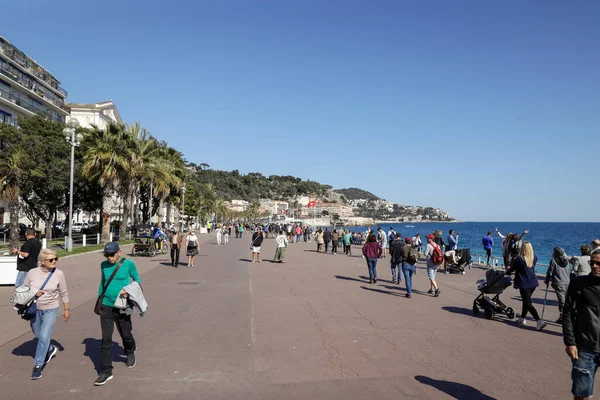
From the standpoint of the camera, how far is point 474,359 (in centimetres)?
629

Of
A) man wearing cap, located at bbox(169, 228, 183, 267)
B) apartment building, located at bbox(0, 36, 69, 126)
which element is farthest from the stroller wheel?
apartment building, located at bbox(0, 36, 69, 126)

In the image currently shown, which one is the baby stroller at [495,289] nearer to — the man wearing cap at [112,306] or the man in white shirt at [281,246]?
the man wearing cap at [112,306]

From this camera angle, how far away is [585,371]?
13.1ft

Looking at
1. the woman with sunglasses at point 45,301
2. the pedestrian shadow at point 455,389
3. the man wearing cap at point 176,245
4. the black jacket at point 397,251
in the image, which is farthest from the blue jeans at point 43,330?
the man wearing cap at point 176,245

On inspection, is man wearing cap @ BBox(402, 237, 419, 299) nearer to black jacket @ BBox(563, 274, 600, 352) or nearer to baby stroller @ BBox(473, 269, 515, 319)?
baby stroller @ BBox(473, 269, 515, 319)

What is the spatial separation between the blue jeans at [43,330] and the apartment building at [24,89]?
152 feet

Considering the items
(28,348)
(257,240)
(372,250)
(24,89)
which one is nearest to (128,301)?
(28,348)

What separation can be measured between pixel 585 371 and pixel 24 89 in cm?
6014

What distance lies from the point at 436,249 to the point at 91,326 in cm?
787

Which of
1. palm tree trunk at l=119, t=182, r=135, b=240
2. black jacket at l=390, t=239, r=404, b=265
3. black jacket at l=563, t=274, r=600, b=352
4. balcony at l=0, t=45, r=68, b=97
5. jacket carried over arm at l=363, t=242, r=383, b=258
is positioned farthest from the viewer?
balcony at l=0, t=45, r=68, b=97

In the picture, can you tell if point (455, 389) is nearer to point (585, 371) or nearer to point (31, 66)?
point (585, 371)

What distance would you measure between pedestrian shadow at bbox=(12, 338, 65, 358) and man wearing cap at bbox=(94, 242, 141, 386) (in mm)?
1543

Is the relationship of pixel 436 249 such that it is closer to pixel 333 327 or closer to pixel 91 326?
pixel 333 327

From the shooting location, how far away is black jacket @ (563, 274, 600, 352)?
3.96 metres
